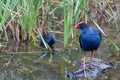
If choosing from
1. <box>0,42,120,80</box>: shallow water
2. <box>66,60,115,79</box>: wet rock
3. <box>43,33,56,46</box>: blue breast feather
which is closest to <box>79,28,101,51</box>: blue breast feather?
<box>66,60,115,79</box>: wet rock

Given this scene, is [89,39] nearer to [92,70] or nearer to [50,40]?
[92,70]

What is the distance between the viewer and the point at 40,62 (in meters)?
5.86

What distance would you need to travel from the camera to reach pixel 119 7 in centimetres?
832

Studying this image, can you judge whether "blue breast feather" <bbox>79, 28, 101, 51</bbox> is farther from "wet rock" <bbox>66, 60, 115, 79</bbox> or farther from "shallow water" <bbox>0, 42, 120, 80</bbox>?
"shallow water" <bbox>0, 42, 120, 80</bbox>

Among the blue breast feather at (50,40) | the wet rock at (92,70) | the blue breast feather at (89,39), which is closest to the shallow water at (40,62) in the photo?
the wet rock at (92,70)

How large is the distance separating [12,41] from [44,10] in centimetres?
79

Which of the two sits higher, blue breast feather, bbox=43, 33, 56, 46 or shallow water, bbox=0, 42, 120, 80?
blue breast feather, bbox=43, 33, 56, 46

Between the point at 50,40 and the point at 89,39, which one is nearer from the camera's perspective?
the point at 89,39

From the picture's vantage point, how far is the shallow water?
5238 mm

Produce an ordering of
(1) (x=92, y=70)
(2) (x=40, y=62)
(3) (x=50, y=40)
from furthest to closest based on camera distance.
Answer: (3) (x=50, y=40)
(2) (x=40, y=62)
(1) (x=92, y=70)

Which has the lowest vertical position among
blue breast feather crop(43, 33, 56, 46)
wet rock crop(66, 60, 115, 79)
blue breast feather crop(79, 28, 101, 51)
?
wet rock crop(66, 60, 115, 79)

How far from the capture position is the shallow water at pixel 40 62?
524cm

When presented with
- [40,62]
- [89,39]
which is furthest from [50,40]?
[89,39]

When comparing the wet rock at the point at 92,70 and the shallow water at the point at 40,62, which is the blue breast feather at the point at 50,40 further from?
the wet rock at the point at 92,70
